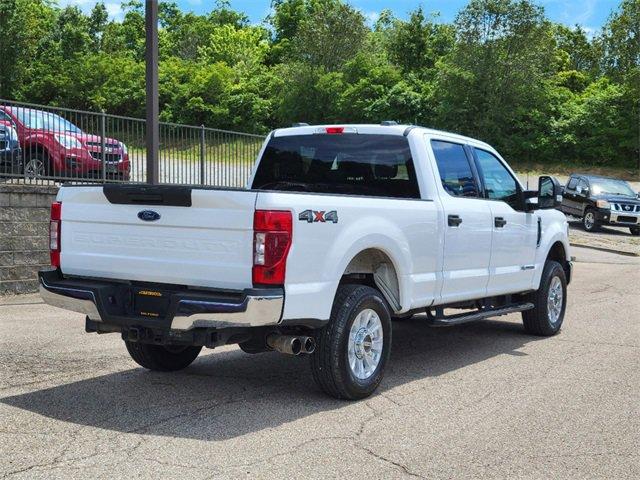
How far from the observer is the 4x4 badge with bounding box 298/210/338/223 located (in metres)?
5.17

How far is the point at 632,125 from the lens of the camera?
4850cm

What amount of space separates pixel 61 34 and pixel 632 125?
4744 centimetres

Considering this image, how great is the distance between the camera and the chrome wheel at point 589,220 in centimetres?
2510

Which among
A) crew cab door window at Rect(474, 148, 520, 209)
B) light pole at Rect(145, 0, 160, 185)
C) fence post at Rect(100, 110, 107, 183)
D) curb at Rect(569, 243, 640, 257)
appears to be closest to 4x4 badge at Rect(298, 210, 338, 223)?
crew cab door window at Rect(474, 148, 520, 209)

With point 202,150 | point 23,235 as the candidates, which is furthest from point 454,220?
point 202,150

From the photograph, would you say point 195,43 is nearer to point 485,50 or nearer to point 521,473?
point 485,50

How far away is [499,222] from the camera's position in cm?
780

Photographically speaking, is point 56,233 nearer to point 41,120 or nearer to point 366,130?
point 366,130

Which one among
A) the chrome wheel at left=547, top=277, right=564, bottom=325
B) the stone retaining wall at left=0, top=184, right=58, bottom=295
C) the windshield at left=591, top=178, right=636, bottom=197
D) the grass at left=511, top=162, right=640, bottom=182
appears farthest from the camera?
the grass at left=511, top=162, right=640, bottom=182

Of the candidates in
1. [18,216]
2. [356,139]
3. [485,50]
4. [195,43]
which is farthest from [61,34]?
[356,139]

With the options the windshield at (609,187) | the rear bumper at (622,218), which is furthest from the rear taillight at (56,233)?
the windshield at (609,187)

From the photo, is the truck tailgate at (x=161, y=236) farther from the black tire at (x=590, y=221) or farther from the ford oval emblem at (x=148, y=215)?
the black tire at (x=590, y=221)

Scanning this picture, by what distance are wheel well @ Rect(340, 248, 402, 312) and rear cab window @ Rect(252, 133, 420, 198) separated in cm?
87

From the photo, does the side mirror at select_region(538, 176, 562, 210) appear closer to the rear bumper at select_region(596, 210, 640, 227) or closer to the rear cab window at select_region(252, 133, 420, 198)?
the rear cab window at select_region(252, 133, 420, 198)
